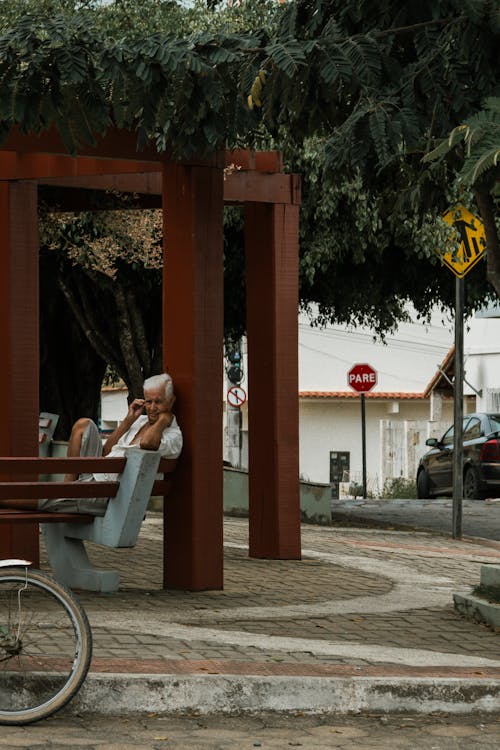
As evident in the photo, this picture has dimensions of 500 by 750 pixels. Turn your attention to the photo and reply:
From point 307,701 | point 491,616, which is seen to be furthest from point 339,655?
point 491,616

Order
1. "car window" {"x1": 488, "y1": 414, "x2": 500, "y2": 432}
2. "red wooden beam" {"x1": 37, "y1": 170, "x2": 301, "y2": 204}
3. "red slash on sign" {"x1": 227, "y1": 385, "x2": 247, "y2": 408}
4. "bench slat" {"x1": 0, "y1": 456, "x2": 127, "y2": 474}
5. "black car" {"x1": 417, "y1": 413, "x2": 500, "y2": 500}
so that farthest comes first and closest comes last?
"red slash on sign" {"x1": 227, "y1": 385, "x2": 247, "y2": 408} < "car window" {"x1": 488, "y1": 414, "x2": 500, "y2": 432} < "black car" {"x1": 417, "y1": 413, "x2": 500, "y2": 500} < "red wooden beam" {"x1": 37, "y1": 170, "x2": 301, "y2": 204} < "bench slat" {"x1": 0, "y1": 456, "x2": 127, "y2": 474}

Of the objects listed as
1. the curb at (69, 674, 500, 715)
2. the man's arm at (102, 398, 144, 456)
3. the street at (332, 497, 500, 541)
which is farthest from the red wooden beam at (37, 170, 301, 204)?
the curb at (69, 674, 500, 715)

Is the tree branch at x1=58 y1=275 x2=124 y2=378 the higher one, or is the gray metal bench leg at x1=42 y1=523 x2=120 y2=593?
the tree branch at x1=58 y1=275 x2=124 y2=378

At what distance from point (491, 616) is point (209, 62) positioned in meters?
3.43

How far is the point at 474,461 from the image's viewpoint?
25.5 metres

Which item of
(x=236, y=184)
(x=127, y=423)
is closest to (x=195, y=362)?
(x=127, y=423)

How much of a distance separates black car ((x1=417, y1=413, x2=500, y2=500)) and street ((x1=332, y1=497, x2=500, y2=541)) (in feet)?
1.52

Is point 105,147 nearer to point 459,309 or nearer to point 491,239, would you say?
point 491,239

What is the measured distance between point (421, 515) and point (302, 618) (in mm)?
11804

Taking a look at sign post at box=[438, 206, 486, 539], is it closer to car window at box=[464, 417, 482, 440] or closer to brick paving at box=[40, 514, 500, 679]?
brick paving at box=[40, 514, 500, 679]

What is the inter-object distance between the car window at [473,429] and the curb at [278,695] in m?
18.9

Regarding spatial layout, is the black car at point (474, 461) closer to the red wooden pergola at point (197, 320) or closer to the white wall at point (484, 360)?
the red wooden pergola at point (197, 320)

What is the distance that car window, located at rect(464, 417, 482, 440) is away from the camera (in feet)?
85.4

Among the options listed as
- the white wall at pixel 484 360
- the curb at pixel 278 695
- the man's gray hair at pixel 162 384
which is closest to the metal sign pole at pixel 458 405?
the man's gray hair at pixel 162 384
